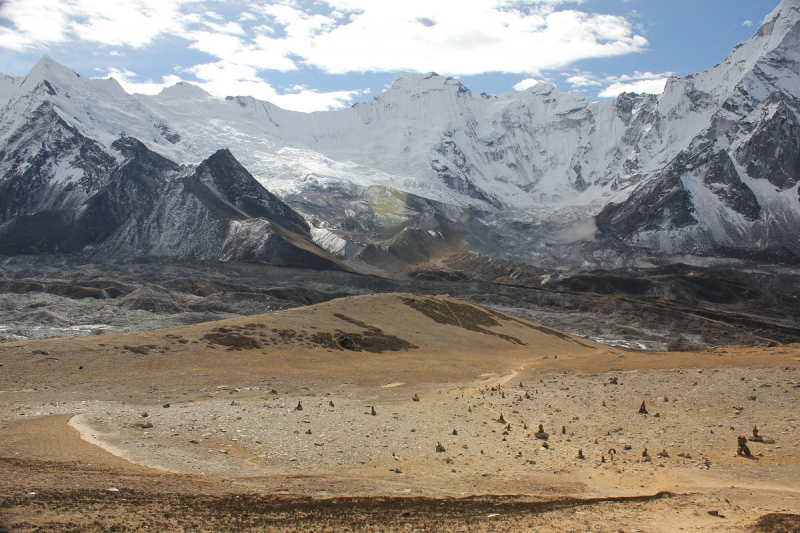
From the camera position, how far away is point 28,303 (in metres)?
78.1

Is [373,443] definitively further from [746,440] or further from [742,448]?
[746,440]

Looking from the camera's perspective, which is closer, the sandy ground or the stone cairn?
the sandy ground

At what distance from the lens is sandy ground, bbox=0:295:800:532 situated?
1343cm

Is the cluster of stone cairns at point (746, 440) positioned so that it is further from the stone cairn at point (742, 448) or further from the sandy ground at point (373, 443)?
the sandy ground at point (373, 443)

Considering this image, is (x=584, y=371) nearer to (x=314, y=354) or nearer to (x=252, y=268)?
(x=314, y=354)

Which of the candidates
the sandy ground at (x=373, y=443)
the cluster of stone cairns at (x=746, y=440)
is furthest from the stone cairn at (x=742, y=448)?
the sandy ground at (x=373, y=443)

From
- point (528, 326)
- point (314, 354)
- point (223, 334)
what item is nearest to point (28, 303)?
point (223, 334)

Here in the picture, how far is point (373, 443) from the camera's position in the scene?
21641 millimetres

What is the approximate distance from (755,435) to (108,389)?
28.9 meters

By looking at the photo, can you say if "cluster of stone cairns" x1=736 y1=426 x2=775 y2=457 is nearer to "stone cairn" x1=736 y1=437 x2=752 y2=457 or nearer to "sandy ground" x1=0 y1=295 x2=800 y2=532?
"stone cairn" x1=736 y1=437 x2=752 y2=457

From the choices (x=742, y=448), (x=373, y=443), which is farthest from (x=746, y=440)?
(x=373, y=443)

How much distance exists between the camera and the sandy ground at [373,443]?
44.1 ft

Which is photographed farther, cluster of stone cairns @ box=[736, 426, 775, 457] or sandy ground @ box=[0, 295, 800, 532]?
cluster of stone cairns @ box=[736, 426, 775, 457]

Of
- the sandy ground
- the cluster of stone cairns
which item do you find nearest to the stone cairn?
the cluster of stone cairns
